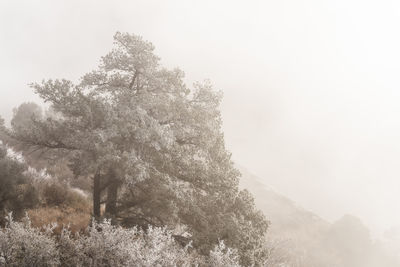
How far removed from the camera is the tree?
11.6m

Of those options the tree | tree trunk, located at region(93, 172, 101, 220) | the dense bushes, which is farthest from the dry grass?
the dense bushes

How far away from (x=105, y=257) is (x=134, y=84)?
21.0 feet

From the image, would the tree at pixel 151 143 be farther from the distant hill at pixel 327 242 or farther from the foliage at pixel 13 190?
the distant hill at pixel 327 242

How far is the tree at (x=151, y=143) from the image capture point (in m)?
11.6

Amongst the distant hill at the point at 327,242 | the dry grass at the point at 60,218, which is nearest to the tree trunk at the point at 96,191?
the dry grass at the point at 60,218

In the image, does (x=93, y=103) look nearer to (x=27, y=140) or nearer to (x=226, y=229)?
(x=27, y=140)

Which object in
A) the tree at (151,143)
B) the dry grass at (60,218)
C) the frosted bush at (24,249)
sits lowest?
the dry grass at (60,218)

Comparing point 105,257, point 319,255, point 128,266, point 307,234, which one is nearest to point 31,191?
point 105,257

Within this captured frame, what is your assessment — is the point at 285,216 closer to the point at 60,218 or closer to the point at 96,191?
the point at 60,218

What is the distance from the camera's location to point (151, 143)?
38.3 feet

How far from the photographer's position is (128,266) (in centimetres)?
912

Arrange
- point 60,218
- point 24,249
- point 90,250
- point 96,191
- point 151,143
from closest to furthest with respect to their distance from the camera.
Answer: point 24,249 < point 90,250 < point 151,143 < point 96,191 < point 60,218

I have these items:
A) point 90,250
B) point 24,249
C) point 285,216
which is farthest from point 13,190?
point 285,216

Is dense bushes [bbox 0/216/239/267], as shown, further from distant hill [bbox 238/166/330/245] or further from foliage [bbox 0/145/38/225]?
distant hill [bbox 238/166/330/245]
